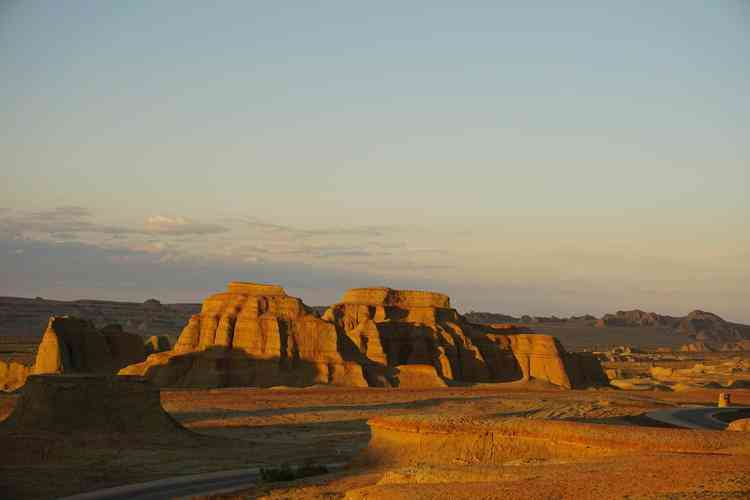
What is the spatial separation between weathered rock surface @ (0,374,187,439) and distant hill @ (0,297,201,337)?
12846 cm

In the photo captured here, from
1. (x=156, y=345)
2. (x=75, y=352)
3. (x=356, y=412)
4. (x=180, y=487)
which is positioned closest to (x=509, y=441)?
(x=180, y=487)

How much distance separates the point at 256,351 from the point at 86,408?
35.6m

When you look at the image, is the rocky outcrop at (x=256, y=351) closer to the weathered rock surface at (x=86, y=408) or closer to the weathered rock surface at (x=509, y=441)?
the weathered rock surface at (x=86, y=408)

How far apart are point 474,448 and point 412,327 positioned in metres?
58.4

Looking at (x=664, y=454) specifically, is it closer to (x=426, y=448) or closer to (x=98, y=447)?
(x=426, y=448)

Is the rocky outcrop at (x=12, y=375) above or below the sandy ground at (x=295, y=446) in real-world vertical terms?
above

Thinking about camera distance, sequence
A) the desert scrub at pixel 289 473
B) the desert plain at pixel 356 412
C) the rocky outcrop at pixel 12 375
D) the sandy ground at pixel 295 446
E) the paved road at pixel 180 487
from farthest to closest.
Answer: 1. the rocky outcrop at pixel 12 375
2. the desert scrub at pixel 289 473
3. the paved road at pixel 180 487
4. the desert plain at pixel 356 412
5. the sandy ground at pixel 295 446

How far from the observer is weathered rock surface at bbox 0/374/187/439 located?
119 ft

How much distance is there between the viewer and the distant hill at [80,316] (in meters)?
172

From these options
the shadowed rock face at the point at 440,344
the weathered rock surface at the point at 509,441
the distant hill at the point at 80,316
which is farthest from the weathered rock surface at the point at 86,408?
the distant hill at the point at 80,316

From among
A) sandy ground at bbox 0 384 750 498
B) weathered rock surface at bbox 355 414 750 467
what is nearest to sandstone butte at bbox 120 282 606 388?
sandy ground at bbox 0 384 750 498

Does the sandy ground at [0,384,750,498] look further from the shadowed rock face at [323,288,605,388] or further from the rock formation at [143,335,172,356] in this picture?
the rock formation at [143,335,172,356]

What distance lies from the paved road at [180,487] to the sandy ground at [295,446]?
1223mm

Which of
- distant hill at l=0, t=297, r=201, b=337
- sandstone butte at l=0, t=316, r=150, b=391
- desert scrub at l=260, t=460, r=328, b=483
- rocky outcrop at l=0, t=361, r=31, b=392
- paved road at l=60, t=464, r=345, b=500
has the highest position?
distant hill at l=0, t=297, r=201, b=337
